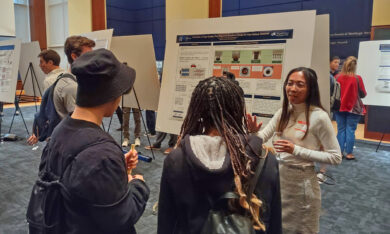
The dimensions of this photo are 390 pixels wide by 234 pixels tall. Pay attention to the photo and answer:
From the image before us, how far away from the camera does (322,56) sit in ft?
7.29

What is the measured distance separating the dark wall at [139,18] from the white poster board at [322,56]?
880cm

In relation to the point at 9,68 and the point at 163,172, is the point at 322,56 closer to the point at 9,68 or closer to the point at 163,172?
the point at 163,172

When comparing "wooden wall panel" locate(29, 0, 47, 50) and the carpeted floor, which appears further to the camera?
"wooden wall panel" locate(29, 0, 47, 50)

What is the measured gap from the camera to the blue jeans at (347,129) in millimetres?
4518

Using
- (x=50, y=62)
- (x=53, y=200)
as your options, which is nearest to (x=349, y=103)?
(x=50, y=62)

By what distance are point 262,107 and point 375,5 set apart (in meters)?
4.42

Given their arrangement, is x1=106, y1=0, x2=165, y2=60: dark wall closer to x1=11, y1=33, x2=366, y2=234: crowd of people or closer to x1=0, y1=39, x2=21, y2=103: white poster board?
x1=0, y1=39, x2=21, y2=103: white poster board

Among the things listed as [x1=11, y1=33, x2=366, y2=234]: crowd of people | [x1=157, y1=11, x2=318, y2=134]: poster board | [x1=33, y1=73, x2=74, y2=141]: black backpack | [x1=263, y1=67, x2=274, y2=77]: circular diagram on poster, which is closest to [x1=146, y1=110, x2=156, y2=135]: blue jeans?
[x1=157, y1=11, x2=318, y2=134]: poster board

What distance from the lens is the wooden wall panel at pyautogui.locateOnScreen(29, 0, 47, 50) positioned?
10828 millimetres

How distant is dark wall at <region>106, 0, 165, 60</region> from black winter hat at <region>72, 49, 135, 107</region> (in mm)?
9810

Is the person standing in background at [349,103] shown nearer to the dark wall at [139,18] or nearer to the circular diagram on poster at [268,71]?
the circular diagram on poster at [268,71]

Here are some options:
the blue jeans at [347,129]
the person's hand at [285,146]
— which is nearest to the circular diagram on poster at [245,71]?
the person's hand at [285,146]

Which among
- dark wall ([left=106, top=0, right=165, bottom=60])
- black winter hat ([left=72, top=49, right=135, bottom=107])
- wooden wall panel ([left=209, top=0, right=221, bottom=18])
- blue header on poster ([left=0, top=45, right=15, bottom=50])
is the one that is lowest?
black winter hat ([left=72, top=49, right=135, bottom=107])

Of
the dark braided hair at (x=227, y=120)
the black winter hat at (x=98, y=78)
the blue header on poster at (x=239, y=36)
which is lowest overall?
the dark braided hair at (x=227, y=120)
